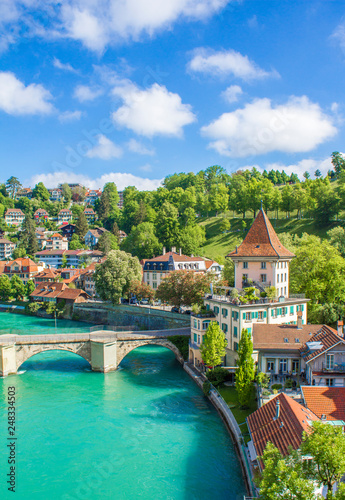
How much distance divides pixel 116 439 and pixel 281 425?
1256cm

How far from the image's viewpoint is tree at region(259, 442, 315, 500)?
12.4 metres

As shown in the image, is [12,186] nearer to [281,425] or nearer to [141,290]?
[141,290]

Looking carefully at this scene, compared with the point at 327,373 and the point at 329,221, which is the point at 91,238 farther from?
the point at 327,373

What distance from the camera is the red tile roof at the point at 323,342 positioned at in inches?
1049

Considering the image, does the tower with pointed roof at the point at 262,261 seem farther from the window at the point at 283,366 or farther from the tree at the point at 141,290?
the tree at the point at 141,290

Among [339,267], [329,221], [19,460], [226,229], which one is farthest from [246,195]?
[19,460]

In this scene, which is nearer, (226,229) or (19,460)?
(19,460)

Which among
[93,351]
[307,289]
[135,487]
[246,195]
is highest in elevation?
[246,195]

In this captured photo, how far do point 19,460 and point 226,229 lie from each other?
7933 centimetres

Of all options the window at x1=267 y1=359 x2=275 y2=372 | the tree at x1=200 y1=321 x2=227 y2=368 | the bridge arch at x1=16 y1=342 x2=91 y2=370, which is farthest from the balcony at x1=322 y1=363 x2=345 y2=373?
the bridge arch at x1=16 y1=342 x2=91 y2=370

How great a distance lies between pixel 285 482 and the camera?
12727 mm

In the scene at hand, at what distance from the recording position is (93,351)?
43000mm

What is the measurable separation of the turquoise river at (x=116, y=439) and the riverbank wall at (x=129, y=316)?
497 inches

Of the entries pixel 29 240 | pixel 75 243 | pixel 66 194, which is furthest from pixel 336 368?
pixel 66 194
